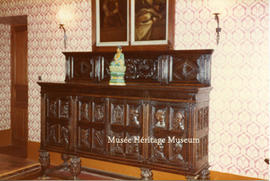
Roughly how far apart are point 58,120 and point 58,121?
0.05 feet

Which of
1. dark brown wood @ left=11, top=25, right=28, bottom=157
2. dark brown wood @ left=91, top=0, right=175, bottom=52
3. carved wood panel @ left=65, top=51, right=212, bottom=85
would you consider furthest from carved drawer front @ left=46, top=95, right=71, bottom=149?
dark brown wood @ left=11, top=25, right=28, bottom=157

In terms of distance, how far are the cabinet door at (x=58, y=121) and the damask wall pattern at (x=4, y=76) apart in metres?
2.82

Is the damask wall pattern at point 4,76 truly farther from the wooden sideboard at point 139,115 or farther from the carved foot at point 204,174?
the carved foot at point 204,174

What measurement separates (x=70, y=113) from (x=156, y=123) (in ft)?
4.50

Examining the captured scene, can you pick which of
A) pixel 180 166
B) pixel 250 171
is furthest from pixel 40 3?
pixel 250 171

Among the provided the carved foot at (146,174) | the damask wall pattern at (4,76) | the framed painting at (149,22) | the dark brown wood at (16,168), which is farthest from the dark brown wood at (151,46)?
the damask wall pattern at (4,76)

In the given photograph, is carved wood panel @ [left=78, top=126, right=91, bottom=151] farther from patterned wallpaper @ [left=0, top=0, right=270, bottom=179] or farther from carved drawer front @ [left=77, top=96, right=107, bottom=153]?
patterned wallpaper @ [left=0, top=0, right=270, bottom=179]

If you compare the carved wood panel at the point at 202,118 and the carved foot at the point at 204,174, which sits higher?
the carved wood panel at the point at 202,118

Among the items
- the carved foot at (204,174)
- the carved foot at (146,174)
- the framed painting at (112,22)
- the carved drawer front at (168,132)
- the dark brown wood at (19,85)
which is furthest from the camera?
the dark brown wood at (19,85)

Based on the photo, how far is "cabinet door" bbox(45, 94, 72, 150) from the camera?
429cm

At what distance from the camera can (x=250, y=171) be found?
3.80 metres

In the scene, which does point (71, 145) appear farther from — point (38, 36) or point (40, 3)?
point (40, 3)

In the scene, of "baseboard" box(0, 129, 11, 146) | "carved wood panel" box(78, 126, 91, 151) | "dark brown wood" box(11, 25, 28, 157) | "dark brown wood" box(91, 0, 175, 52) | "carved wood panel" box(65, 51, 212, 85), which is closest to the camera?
"carved wood panel" box(65, 51, 212, 85)

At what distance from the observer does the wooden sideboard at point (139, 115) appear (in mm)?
3443
